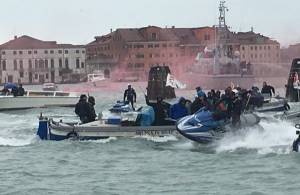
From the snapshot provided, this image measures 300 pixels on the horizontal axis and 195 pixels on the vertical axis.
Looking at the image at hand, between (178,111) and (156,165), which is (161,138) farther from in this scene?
(156,165)

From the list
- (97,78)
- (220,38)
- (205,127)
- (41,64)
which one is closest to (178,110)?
(205,127)

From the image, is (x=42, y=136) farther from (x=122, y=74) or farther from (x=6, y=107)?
(x=122, y=74)

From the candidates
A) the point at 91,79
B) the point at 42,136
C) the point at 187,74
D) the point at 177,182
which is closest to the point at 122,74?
the point at 91,79

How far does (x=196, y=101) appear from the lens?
76.0ft

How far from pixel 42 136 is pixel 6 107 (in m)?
20.4

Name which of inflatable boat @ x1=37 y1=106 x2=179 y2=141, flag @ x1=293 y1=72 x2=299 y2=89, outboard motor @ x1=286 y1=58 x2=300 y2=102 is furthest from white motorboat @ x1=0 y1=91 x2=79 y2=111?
inflatable boat @ x1=37 y1=106 x2=179 y2=141

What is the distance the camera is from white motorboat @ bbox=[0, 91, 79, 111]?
145 ft

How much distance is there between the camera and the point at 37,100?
149 ft

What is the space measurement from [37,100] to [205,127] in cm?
2567

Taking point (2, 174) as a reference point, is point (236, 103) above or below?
above

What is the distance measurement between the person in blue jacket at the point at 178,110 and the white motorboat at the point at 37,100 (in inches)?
867

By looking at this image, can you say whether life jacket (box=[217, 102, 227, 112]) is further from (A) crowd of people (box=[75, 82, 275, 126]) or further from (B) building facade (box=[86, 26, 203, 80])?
(B) building facade (box=[86, 26, 203, 80])

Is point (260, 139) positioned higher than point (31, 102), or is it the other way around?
point (260, 139)

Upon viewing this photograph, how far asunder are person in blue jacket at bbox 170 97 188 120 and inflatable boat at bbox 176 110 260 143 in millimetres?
2142
